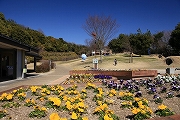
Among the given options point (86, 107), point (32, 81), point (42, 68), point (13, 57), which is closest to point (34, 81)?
point (32, 81)

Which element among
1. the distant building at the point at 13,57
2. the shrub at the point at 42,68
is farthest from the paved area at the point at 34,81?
the shrub at the point at 42,68

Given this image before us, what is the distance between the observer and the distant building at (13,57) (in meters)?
11.1

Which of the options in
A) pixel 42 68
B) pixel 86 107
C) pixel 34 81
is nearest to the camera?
pixel 86 107

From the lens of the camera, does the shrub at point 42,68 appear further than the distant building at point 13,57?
Yes

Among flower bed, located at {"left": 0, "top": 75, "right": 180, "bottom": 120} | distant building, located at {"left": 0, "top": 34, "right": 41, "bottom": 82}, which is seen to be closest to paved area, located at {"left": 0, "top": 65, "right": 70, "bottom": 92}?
distant building, located at {"left": 0, "top": 34, "right": 41, "bottom": 82}

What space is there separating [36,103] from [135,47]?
35.5m

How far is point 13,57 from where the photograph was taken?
1395 centimetres

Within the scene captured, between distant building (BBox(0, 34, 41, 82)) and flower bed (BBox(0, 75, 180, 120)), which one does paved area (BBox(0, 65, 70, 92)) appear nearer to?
distant building (BBox(0, 34, 41, 82))

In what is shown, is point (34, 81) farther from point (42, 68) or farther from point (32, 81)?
point (42, 68)

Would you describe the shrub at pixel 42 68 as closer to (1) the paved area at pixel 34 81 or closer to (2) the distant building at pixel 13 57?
(2) the distant building at pixel 13 57

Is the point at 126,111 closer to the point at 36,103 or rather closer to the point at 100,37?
the point at 36,103

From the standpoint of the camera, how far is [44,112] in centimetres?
357

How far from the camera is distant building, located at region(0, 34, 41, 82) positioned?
36.4 feet

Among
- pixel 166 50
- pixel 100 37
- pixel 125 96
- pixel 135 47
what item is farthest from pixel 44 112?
pixel 166 50
